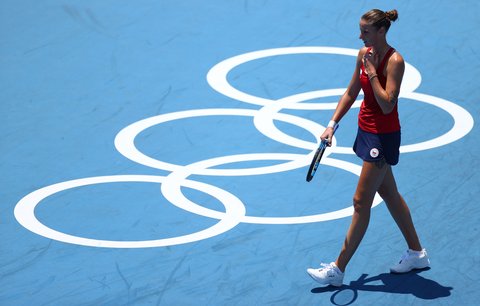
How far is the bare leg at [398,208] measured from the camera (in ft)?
26.2

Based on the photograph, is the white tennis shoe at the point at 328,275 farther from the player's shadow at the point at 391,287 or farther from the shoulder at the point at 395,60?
the shoulder at the point at 395,60

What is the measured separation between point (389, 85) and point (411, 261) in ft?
5.21

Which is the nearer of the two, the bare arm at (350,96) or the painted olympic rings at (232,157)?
the bare arm at (350,96)

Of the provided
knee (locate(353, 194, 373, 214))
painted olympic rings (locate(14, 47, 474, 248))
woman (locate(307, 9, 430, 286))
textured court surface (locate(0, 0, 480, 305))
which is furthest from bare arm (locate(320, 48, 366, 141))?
painted olympic rings (locate(14, 47, 474, 248))

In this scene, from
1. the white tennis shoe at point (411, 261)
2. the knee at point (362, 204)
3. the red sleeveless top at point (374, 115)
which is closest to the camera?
the red sleeveless top at point (374, 115)

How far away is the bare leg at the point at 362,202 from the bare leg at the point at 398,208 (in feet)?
0.47

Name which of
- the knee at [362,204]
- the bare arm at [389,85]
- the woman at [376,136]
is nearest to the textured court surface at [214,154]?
the woman at [376,136]

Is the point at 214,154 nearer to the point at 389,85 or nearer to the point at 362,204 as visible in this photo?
the point at 362,204

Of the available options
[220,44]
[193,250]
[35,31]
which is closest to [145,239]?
[193,250]

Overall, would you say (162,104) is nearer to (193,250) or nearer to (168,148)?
(168,148)

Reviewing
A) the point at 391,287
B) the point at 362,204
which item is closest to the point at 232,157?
the point at 362,204

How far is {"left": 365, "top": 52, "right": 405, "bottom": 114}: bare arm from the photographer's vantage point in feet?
24.4

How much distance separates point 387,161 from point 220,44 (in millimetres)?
5650

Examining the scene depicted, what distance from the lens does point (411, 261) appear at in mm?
8156
